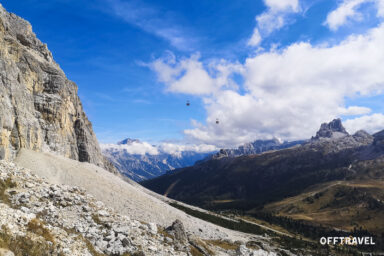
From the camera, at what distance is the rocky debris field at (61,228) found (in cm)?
2336

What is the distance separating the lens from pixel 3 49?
262ft

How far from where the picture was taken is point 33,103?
93.8 m

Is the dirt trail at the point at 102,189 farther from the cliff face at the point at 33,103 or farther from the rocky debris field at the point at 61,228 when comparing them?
the rocky debris field at the point at 61,228

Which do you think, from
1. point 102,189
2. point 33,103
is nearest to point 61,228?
point 102,189

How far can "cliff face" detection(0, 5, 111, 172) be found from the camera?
242 feet

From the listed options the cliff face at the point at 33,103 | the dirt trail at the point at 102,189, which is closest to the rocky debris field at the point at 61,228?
the dirt trail at the point at 102,189

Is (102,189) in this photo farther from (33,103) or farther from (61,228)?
(61,228)

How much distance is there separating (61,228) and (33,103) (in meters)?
78.3

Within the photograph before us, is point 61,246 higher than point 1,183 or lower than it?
lower

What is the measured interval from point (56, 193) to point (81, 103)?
106m

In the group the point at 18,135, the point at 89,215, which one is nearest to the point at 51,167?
the point at 18,135

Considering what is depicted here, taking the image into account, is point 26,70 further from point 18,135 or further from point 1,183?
point 1,183

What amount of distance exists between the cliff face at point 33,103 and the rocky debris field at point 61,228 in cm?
3245

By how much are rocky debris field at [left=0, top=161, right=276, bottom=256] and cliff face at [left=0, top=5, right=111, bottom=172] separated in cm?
3245
